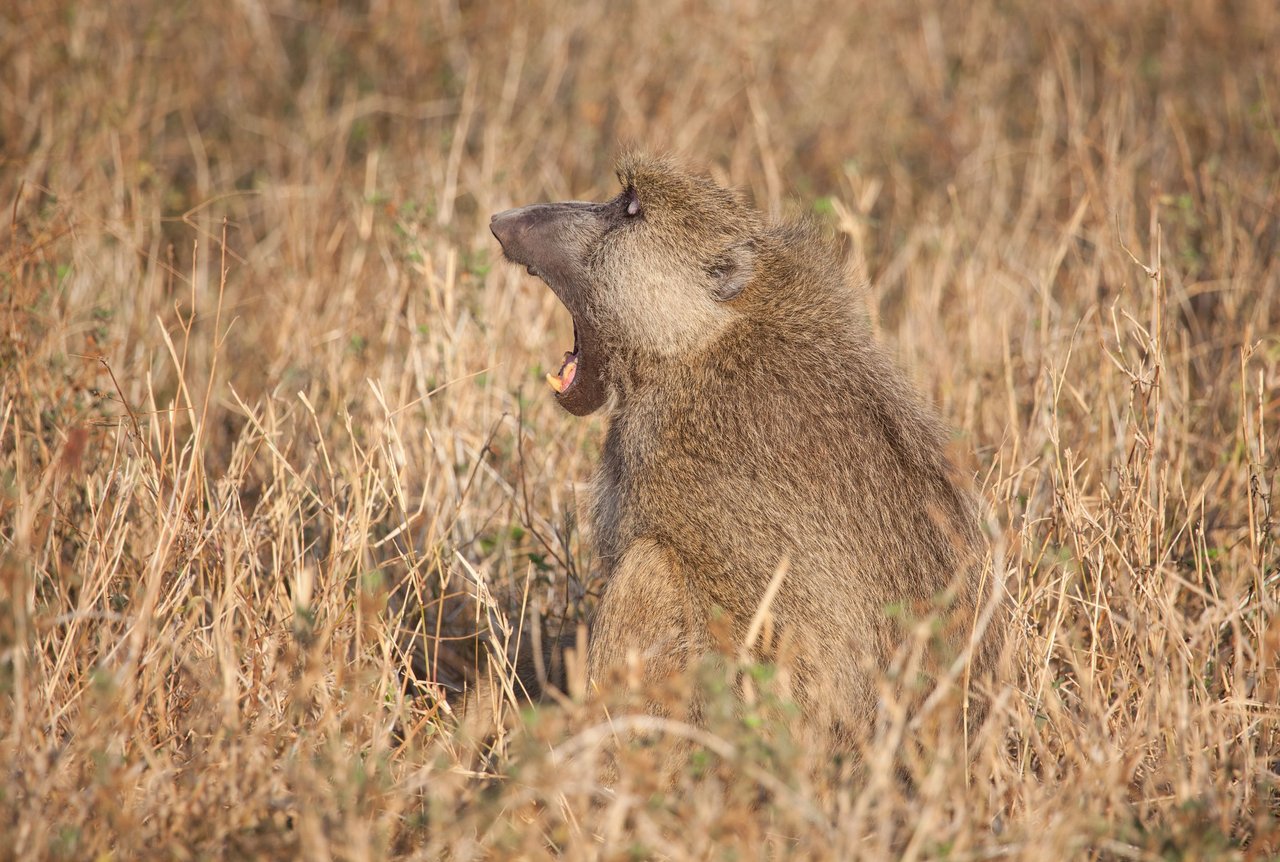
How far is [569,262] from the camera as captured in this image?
3.60 metres

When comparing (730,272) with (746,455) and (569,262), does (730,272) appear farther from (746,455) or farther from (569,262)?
(746,455)

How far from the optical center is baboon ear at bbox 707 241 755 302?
3.45m

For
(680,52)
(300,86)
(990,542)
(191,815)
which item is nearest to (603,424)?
(990,542)

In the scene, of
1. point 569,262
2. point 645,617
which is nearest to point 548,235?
point 569,262

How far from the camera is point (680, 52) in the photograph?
23.9ft

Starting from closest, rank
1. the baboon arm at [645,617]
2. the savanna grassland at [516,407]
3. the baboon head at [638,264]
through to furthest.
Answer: the savanna grassland at [516,407] < the baboon arm at [645,617] < the baboon head at [638,264]

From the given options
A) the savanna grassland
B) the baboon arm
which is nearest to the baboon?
the baboon arm

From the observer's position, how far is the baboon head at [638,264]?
11.3 feet

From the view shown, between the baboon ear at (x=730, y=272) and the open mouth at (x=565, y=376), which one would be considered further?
the open mouth at (x=565, y=376)

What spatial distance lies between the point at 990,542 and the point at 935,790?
1.01 m

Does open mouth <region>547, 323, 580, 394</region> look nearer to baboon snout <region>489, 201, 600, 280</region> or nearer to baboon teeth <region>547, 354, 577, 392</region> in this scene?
baboon teeth <region>547, 354, 577, 392</region>

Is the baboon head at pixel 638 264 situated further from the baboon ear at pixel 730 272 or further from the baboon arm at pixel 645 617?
the baboon arm at pixel 645 617

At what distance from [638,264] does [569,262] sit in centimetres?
22

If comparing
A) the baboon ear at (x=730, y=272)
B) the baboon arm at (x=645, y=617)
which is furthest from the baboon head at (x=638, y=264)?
the baboon arm at (x=645, y=617)
